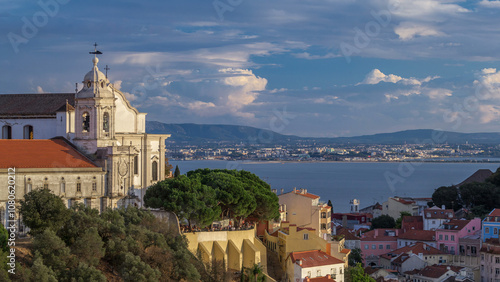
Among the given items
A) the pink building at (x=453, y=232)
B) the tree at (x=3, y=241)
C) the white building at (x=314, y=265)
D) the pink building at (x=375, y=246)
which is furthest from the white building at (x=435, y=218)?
the tree at (x=3, y=241)

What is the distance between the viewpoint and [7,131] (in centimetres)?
4466

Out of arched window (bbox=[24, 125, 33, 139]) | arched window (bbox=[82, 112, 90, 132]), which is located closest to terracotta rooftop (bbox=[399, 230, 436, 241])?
arched window (bbox=[82, 112, 90, 132])

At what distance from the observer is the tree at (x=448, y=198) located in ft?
248

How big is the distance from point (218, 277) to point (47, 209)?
885cm

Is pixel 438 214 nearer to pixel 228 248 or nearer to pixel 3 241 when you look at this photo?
pixel 228 248

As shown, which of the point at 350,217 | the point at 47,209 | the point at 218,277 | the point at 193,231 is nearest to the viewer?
the point at 47,209

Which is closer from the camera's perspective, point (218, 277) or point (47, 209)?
point (47, 209)

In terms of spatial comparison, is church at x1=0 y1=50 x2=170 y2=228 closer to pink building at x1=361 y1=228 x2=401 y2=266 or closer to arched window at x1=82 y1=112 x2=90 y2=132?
arched window at x1=82 y1=112 x2=90 y2=132

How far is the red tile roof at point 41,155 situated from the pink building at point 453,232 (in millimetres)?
31659

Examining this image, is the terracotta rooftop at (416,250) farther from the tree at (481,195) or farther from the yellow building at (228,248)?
the yellow building at (228,248)

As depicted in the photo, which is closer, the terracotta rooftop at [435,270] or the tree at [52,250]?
the tree at [52,250]

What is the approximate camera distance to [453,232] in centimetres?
5947

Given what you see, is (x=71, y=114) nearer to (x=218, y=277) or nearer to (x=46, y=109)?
(x=46, y=109)

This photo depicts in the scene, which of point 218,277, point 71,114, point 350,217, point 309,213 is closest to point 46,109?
Answer: point 71,114
